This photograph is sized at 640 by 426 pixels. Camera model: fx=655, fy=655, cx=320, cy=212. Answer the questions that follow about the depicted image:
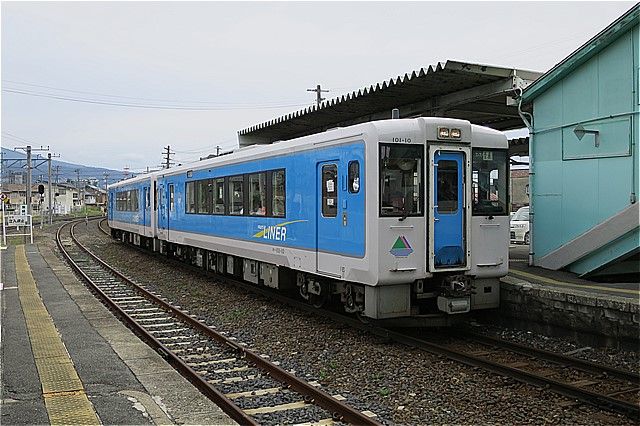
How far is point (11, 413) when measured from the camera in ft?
18.5

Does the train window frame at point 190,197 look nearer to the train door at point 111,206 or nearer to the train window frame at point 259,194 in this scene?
the train window frame at point 259,194

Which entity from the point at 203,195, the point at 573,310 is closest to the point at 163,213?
the point at 203,195

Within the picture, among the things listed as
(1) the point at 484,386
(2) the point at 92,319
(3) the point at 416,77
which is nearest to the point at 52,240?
(2) the point at 92,319

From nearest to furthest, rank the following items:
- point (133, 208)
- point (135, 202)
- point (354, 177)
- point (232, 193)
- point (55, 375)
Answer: point (55, 375) → point (354, 177) → point (232, 193) → point (135, 202) → point (133, 208)

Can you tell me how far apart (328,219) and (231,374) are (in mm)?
2878

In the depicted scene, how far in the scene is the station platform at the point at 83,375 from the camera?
5.70 meters

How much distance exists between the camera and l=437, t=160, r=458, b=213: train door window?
29.0ft

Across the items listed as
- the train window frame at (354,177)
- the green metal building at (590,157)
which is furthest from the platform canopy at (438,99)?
the train window frame at (354,177)

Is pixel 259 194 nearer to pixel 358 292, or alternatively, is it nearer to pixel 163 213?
pixel 358 292

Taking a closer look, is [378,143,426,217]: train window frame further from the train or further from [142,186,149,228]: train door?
[142,186,149,228]: train door

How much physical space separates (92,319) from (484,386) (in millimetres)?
6607

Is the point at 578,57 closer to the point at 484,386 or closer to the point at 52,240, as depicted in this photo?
the point at 484,386

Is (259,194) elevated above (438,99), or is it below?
below

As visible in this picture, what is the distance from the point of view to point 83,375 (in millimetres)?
7000
